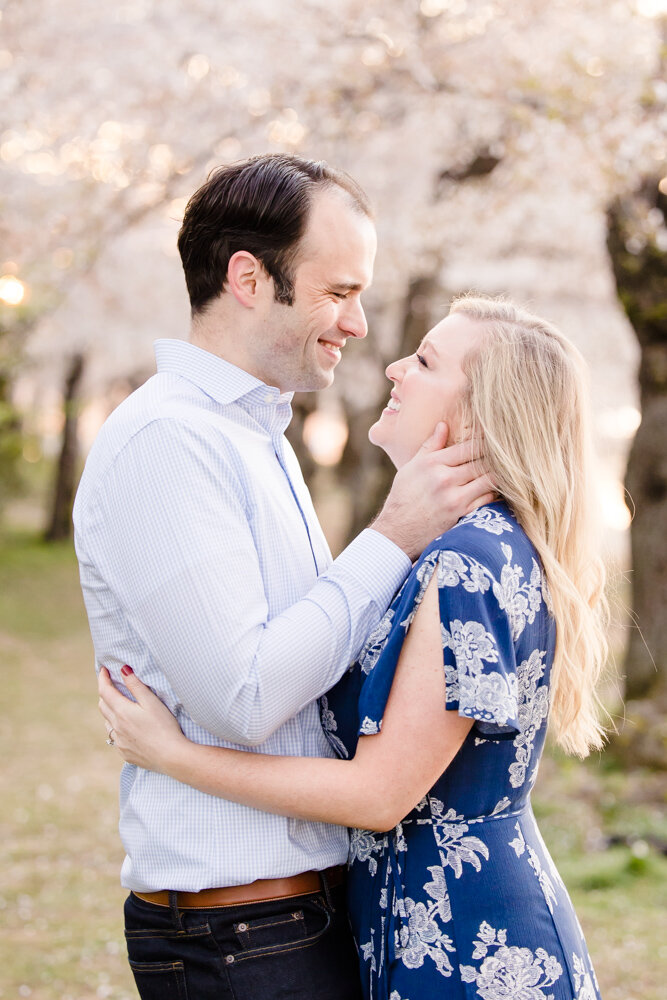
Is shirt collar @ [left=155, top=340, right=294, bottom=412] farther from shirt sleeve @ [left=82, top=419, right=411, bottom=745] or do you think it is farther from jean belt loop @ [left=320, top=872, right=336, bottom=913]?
jean belt loop @ [left=320, top=872, right=336, bottom=913]

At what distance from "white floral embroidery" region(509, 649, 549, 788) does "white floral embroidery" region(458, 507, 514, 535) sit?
0.25m

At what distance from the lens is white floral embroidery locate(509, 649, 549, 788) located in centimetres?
195

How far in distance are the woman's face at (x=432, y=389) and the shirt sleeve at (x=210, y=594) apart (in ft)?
1.25

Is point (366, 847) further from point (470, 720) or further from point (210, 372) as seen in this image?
point (210, 372)

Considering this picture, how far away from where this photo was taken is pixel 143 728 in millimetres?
1899

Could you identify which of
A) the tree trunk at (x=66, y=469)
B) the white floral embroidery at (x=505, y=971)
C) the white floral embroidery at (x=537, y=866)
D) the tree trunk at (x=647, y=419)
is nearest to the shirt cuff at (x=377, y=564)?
the white floral embroidery at (x=537, y=866)

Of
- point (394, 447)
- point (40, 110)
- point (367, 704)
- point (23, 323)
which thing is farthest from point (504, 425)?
point (23, 323)

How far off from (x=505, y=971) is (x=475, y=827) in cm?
26

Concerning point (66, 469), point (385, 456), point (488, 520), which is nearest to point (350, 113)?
point (385, 456)

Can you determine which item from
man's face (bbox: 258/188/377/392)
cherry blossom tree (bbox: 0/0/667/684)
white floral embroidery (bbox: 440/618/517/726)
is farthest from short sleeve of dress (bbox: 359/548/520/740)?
cherry blossom tree (bbox: 0/0/667/684)

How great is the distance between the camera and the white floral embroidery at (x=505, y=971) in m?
1.84

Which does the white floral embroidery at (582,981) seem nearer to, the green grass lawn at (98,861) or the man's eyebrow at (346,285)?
the man's eyebrow at (346,285)

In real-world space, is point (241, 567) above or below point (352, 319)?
below

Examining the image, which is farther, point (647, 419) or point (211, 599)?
point (647, 419)
